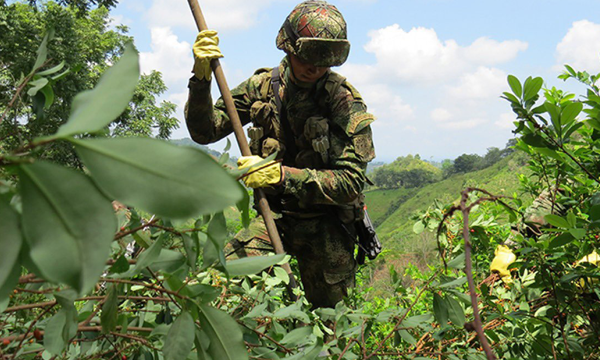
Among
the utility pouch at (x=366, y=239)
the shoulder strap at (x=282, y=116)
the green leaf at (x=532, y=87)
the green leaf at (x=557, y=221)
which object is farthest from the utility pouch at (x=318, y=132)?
the green leaf at (x=557, y=221)

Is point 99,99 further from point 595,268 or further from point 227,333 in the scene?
point 595,268

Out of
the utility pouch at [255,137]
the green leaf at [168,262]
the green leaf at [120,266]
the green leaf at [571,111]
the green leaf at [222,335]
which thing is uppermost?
the utility pouch at [255,137]

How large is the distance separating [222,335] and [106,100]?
32 cm

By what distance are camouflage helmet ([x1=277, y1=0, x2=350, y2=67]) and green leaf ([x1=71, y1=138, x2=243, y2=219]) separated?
235 centimetres

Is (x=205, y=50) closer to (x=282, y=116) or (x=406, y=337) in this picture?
(x=282, y=116)

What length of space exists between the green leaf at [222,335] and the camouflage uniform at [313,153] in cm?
210

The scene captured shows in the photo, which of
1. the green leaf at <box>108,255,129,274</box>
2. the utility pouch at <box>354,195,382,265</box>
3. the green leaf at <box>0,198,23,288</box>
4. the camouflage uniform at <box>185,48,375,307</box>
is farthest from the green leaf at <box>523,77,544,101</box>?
the utility pouch at <box>354,195,382,265</box>

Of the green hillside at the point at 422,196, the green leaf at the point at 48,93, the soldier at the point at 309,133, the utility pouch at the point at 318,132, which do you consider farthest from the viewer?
the green hillside at the point at 422,196

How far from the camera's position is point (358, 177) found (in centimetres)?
277

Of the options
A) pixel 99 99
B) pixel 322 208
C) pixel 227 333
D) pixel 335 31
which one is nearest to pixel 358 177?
pixel 322 208

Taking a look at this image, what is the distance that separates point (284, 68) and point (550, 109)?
2.23 meters

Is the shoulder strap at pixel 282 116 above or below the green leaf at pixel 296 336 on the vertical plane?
above

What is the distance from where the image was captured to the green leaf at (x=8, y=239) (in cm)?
30

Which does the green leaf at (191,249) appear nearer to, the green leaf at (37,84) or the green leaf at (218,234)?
the green leaf at (218,234)
